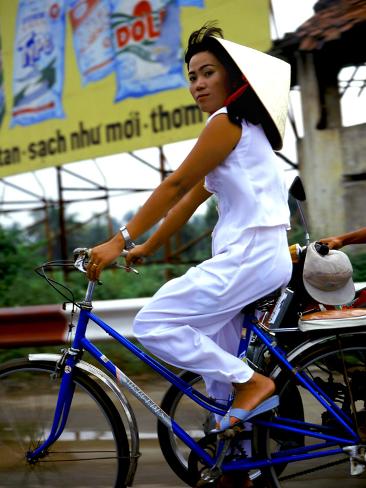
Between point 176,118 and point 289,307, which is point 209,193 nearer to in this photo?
point 289,307

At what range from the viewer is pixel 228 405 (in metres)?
2.92

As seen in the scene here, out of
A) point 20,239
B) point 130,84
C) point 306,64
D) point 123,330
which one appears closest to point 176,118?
point 130,84

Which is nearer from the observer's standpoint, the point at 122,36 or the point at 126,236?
the point at 126,236

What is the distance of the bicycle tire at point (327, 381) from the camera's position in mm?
2807

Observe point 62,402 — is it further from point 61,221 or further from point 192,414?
point 61,221

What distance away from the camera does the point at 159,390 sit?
15.9ft

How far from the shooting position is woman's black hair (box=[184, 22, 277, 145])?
2672 millimetres

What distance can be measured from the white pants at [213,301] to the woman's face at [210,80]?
0.53m

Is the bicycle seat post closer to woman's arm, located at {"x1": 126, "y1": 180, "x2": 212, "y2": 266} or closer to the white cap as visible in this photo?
woman's arm, located at {"x1": 126, "y1": 180, "x2": 212, "y2": 266}

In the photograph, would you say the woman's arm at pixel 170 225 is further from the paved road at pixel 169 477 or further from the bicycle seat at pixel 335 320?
the paved road at pixel 169 477

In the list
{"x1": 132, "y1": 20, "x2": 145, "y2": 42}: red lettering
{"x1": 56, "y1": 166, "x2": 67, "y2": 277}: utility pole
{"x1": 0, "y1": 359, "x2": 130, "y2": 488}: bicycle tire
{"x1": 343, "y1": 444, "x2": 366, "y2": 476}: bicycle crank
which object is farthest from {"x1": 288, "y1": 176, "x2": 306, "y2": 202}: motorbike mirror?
{"x1": 56, "y1": 166, "x2": 67, "y2": 277}: utility pole

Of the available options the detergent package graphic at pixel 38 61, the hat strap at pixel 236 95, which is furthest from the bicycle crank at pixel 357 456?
the detergent package graphic at pixel 38 61

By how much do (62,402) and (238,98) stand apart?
4.54 ft

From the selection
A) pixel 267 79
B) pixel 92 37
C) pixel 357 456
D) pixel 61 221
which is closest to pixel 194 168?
pixel 267 79
